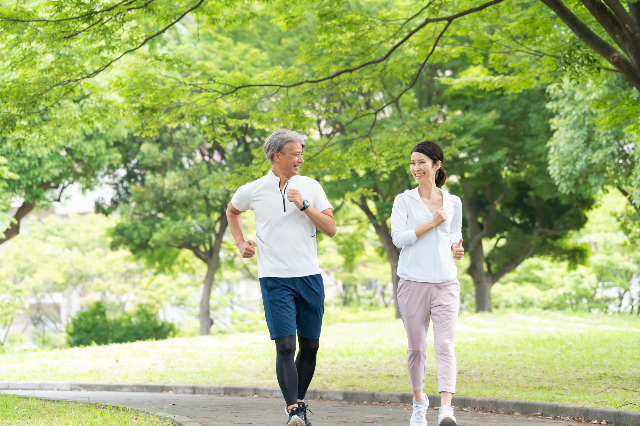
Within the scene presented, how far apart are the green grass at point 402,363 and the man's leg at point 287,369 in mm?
3074

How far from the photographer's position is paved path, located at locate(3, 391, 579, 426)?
18.8 feet

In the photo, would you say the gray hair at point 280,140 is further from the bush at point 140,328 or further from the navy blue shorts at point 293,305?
the bush at point 140,328

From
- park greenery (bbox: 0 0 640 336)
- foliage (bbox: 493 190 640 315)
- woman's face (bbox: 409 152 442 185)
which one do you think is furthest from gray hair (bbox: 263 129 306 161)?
foliage (bbox: 493 190 640 315)

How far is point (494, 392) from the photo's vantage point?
7.17 meters

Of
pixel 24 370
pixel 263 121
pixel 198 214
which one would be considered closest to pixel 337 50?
pixel 263 121

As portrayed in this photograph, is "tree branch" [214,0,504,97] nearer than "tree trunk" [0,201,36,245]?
Yes

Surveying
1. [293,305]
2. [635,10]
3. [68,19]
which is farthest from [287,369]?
[635,10]

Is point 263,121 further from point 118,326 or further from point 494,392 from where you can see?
point 118,326

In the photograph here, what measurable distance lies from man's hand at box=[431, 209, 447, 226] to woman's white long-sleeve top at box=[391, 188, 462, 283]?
4.6 inches

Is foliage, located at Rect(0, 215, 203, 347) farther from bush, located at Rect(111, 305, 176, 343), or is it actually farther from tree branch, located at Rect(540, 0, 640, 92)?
tree branch, located at Rect(540, 0, 640, 92)

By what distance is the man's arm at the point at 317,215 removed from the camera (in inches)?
179

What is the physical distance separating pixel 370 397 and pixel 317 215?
3.66 meters

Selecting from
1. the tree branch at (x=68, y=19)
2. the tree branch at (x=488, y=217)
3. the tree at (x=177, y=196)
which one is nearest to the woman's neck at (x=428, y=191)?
the tree branch at (x=68, y=19)

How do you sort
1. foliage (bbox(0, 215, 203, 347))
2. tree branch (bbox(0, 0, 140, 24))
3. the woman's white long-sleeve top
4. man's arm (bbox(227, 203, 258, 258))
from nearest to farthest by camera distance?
the woman's white long-sleeve top, man's arm (bbox(227, 203, 258, 258)), tree branch (bbox(0, 0, 140, 24)), foliage (bbox(0, 215, 203, 347))
